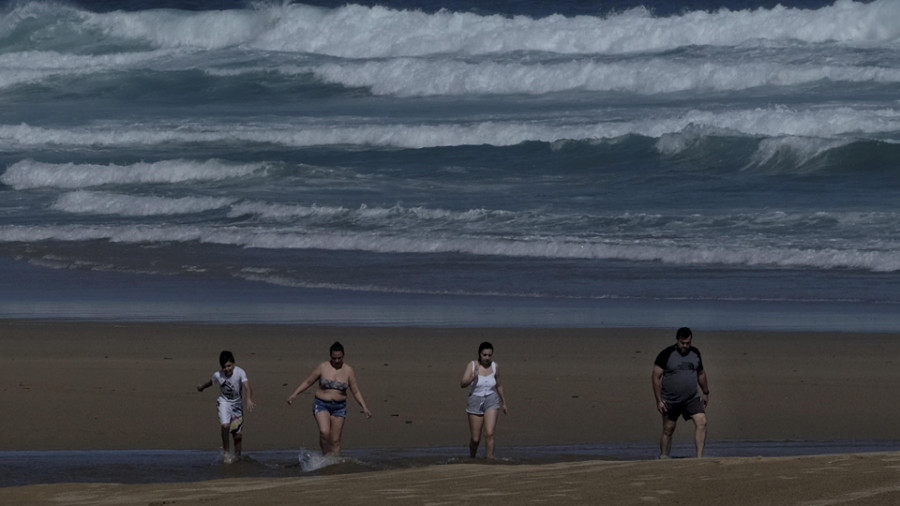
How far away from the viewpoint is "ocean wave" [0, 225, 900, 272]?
16969 millimetres

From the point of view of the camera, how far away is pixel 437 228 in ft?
65.9

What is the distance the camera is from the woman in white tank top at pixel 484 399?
9.43 metres

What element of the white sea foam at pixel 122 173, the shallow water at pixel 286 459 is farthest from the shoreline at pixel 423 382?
the white sea foam at pixel 122 173

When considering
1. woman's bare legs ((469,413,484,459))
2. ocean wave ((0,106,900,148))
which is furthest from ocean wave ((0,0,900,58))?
woman's bare legs ((469,413,484,459))

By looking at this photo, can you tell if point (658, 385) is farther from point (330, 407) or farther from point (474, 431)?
point (330, 407)

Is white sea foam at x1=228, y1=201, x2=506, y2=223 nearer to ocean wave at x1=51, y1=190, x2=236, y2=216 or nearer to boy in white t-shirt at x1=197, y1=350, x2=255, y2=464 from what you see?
ocean wave at x1=51, y1=190, x2=236, y2=216

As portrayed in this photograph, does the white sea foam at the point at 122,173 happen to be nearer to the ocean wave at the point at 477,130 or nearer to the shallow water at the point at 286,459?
the ocean wave at the point at 477,130

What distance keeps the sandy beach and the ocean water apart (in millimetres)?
1075

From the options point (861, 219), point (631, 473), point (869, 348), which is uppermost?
point (861, 219)

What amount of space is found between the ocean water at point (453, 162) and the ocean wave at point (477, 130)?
0.25ft

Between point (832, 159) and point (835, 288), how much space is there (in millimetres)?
9764

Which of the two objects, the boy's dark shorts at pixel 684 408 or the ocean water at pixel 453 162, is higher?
the ocean water at pixel 453 162

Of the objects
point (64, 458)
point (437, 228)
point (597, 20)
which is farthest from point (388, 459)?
point (597, 20)

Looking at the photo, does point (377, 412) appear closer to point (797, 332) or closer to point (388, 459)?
point (388, 459)
